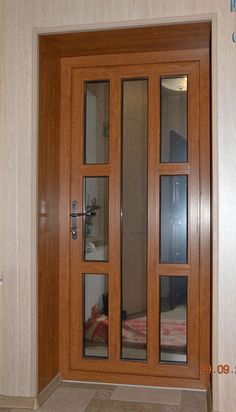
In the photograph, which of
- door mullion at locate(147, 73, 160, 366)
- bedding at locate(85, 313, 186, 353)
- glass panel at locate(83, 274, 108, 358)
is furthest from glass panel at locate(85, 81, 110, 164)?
bedding at locate(85, 313, 186, 353)

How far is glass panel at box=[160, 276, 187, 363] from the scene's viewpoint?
3.20 m

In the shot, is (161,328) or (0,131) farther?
(161,328)

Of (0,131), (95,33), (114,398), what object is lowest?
(114,398)

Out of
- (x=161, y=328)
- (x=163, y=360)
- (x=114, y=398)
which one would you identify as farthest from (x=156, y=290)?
(x=114, y=398)

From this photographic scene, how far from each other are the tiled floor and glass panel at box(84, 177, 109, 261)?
0.85m

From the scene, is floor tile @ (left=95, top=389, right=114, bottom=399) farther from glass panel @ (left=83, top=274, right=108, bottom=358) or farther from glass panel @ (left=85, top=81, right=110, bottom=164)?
glass panel @ (left=85, top=81, right=110, bottom=164)

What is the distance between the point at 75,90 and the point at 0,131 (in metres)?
0.68

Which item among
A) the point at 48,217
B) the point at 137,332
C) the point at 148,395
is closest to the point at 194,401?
the point at 148,395

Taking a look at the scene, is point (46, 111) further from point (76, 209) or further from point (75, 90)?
point (76, 209)

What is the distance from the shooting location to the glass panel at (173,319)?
3195mm

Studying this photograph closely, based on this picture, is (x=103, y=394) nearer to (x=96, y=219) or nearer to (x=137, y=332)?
(x=137, y=332)

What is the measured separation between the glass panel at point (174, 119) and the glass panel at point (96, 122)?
386mm

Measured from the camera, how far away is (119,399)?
3012 millimetres

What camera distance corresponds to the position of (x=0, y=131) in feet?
9.59
